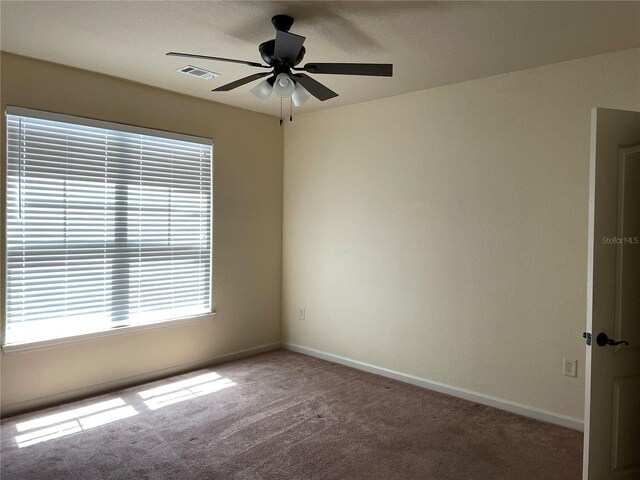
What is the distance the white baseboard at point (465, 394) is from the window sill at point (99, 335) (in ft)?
4.34

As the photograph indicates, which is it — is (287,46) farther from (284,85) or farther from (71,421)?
(71,421)

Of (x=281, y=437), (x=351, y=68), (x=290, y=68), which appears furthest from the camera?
(x=281, y=437)

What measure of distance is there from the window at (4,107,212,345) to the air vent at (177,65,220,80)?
0.74 metres

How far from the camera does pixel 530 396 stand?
137 inches

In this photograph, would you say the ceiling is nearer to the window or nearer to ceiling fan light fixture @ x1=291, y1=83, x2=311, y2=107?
ceiling fan light fixture @ x1=291, y1=83, x2=311, y2=107

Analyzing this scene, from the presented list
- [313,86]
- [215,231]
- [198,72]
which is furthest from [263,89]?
[215,231]

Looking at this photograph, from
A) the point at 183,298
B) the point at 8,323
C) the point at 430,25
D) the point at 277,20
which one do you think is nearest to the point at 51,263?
the point at 8,323

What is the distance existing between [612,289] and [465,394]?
1.80m

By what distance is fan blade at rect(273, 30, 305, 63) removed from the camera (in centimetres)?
235

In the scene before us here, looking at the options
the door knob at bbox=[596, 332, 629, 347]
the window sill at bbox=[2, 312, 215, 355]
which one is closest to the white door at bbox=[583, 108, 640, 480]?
the door knob at bbox=[596, 332, 629, 347]

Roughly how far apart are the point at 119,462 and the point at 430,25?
3210 mm

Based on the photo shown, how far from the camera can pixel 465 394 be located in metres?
3.82

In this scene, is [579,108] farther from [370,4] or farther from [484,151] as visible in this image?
[370,4]

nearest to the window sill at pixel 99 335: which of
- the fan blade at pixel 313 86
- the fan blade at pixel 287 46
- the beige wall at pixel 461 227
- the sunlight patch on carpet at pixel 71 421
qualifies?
the sunlight patch on carpet at pixel 71 421
